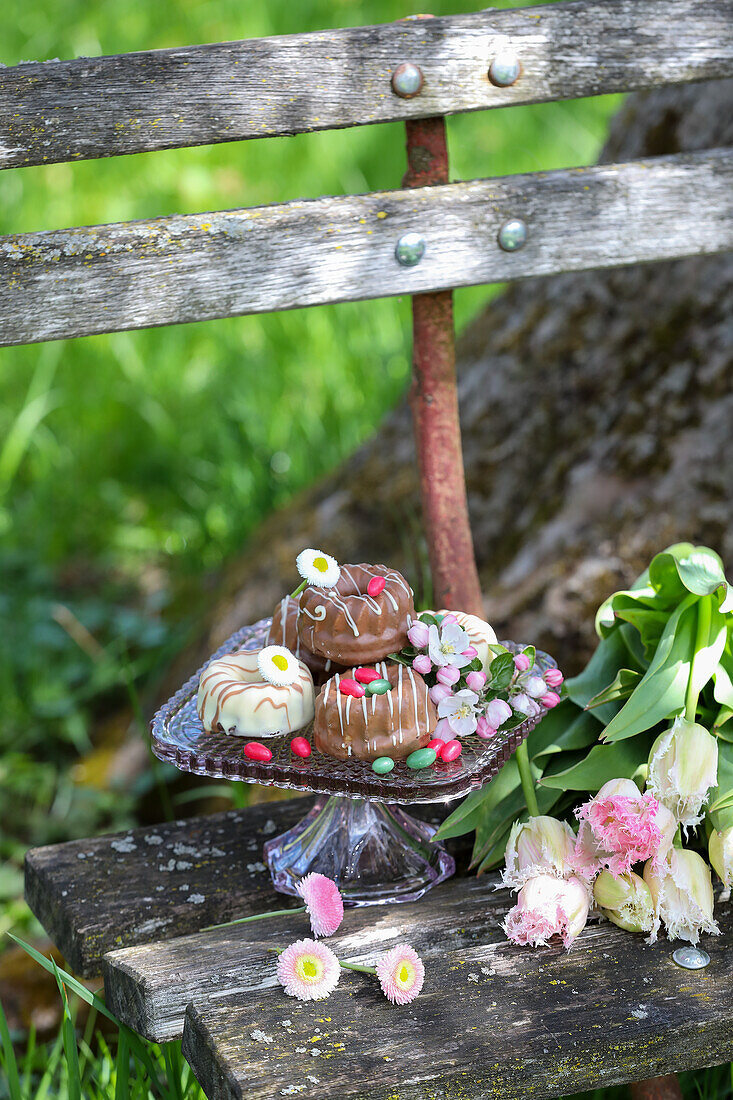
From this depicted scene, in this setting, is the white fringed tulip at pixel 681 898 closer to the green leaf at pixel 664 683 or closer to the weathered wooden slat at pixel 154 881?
the green leaf at pixel 664 683

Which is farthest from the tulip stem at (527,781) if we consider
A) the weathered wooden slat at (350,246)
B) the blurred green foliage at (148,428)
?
the blurred green foliage at (148,428)

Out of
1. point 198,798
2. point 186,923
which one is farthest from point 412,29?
point 198,798

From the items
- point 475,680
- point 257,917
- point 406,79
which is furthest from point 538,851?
point 406,79

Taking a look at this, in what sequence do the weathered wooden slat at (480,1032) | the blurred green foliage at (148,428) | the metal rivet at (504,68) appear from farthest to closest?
the blurred green foliage at (148,428) → the metal rivet at (504,68) → the weathered wooden slat at (480,1032)

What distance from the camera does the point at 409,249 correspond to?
4.54ft

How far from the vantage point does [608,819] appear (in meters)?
1.09

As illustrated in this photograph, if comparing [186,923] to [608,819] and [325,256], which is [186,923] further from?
[325,256]

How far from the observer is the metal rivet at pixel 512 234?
1.41 metres

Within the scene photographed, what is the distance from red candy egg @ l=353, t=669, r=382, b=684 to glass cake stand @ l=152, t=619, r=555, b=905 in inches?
3.0

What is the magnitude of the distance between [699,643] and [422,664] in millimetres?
288

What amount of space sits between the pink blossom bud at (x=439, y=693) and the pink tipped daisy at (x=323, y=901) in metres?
0.20

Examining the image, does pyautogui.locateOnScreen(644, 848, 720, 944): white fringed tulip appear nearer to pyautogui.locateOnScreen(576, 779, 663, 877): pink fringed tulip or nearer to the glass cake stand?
pyautogui.locateOnScreen(576, 779, 663, 877): pink fringed tulip

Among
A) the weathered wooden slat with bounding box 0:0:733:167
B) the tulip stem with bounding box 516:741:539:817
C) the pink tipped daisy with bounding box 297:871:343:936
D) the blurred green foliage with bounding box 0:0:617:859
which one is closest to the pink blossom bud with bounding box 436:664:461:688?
the tulip stem with bounding box 516:741:539:817

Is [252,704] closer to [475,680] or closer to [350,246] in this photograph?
[475,680]
